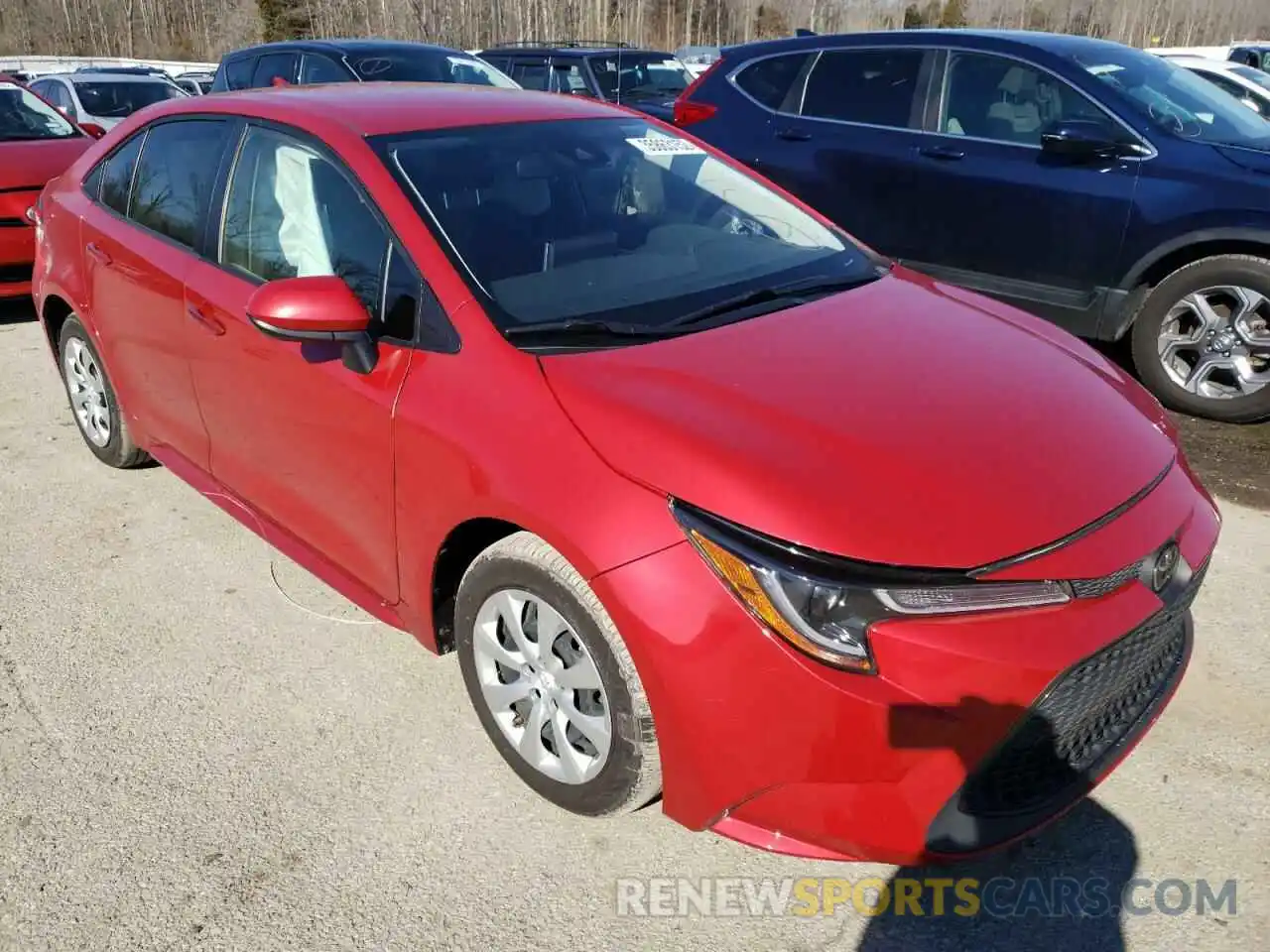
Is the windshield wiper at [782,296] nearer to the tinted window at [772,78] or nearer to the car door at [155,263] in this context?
the car door at [155,263]

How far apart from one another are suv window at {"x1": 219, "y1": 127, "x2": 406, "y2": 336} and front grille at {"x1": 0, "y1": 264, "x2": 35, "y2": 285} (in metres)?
4.66

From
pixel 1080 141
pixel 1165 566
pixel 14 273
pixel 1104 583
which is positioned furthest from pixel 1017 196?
pixel 14 273

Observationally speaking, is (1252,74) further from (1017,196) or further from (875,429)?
(875,429)

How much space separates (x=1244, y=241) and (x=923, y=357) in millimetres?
3131

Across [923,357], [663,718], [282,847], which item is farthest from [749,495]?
[282,847]

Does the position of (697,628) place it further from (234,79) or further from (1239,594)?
(234,79)

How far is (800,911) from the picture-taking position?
2.16m

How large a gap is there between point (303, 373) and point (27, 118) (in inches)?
273

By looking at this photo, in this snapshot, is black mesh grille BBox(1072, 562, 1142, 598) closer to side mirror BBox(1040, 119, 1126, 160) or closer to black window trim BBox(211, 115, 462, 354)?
black window trim BBox(211, 115, 462, 354)

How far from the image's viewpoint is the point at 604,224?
113 inches

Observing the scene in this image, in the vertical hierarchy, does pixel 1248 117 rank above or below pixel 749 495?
above

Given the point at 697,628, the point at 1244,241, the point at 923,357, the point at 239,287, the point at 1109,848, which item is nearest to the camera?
the point at 697,628

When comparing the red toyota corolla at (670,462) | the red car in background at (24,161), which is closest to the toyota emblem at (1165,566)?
the red toyota corolla at (670,462)

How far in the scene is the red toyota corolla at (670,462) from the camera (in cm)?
186
